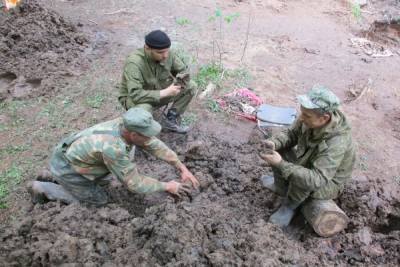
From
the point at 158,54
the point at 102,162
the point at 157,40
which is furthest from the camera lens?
the point at 158,54

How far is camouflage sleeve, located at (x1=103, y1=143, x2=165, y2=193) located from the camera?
3.53 meters

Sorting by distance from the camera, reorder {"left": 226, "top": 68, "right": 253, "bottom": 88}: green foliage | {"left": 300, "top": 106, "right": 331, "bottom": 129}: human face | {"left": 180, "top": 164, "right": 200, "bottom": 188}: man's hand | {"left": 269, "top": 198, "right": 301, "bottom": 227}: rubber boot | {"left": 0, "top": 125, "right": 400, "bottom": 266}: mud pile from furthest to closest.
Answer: {"left": 226, "top": 68, "right": 253, "bottom": 88}: green foliage < {"left": 180, "top": 164, "right": 200, "bottom": 188}: man's hand < {"left": 269, "top": 198, "right": 301, "bottom": 227}: rubber boot < {"left": 300, "top": 106, "right": 331, "bottom": 129}: human face < {"left": 0, "top": 125, "right": 400, "bottom": 266}: mud pile

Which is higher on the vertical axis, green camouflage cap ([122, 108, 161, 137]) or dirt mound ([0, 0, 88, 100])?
green camouflage cap ([122, 108, 161, 137])

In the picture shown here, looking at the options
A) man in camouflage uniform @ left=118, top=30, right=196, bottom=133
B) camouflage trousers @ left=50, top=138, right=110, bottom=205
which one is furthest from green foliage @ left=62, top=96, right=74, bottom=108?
camouflage trousers @ left=50, top=138, right=110, bottom=205

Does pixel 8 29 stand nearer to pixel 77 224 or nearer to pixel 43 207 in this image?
pixel 43 207

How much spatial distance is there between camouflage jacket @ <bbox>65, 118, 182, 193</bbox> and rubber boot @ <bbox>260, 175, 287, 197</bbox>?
1.21 m

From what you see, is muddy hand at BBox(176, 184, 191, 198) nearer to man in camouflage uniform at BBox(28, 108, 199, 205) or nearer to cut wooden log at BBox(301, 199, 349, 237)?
man in camouflage uniform at BBox(28, 108, 199, 205)

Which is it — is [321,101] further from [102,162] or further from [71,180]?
[71,180]

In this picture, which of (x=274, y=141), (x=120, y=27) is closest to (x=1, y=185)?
(x=274, y=141)

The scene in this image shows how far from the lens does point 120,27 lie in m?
8.85

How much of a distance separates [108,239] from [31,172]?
6.14 feet

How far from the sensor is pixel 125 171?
359 centimetres

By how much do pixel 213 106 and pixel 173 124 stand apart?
928 millimetres

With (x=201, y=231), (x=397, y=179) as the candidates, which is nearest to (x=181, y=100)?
(x=201, y=231)
